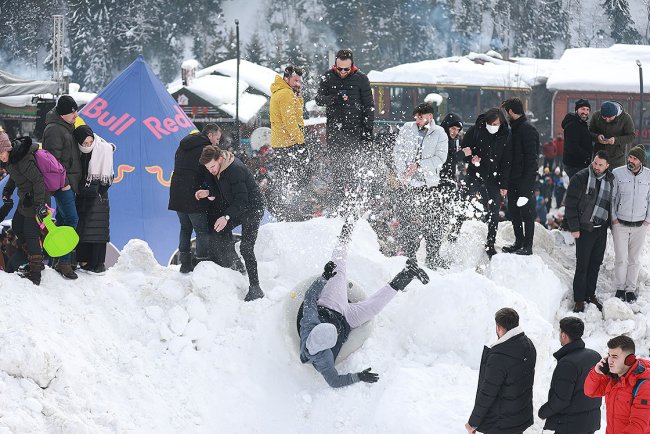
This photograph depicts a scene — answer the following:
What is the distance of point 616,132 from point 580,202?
110cm

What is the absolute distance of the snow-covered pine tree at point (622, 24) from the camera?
190ft

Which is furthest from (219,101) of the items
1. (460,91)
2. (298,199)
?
(298,199)

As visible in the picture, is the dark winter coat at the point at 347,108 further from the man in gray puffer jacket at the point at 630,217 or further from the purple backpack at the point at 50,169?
the purple backpack at the point at 50,169

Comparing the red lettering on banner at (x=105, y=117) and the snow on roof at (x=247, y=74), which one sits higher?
the red lettering on banner at (x=105, y=117)

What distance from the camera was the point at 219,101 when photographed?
29172 millimetres

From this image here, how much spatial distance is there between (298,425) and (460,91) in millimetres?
30764

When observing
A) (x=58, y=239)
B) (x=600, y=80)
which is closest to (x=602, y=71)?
(x=600, y=80)

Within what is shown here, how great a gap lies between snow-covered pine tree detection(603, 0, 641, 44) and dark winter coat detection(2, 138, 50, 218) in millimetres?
57764

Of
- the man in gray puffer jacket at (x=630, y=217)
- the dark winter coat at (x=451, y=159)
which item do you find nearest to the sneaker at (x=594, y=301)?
the man in gray puffer jacket at (x=630, y=217)

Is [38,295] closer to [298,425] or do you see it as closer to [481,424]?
[298,425]

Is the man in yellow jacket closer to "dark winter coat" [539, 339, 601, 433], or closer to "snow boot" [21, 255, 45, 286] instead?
"snow boot" [21, 255, 45, 286]

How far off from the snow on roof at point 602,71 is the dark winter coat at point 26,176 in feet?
93.8

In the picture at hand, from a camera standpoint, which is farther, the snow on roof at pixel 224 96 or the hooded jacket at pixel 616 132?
the snow on roof at pixel 224 96

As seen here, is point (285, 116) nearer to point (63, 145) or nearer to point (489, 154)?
point (489, 154)
